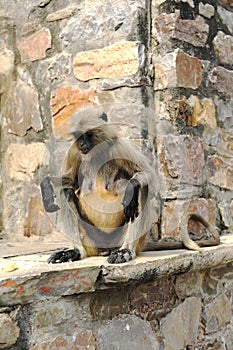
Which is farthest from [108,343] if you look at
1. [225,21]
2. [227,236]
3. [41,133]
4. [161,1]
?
[225,21]

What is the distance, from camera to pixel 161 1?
3.15m

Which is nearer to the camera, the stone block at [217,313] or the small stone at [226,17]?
the stone block at [217,313]

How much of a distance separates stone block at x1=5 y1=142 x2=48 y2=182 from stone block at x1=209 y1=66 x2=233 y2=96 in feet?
3.65

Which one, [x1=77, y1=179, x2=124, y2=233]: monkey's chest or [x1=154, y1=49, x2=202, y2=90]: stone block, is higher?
[x1=154, y1=49, x2=202, y2=90]: stone block

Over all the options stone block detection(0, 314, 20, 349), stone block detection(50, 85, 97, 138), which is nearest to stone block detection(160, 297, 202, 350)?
stone block detection(0, 314, 20, 349)

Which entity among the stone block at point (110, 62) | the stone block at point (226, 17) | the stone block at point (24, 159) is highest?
the stone block at point (226, 17)

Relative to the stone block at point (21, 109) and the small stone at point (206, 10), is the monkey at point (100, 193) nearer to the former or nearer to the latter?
the stone block at point (21, 109)

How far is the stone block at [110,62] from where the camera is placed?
3.06 metres

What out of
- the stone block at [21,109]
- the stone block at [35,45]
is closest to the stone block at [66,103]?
the stone block at [21,109]

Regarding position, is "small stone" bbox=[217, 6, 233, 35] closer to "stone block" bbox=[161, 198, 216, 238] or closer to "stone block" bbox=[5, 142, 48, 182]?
"stone block" bbox=[161, 198, 216, 238]

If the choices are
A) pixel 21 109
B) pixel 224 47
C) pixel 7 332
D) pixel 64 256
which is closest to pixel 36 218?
pixel 21 109

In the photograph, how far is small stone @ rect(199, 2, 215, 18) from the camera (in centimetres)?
335

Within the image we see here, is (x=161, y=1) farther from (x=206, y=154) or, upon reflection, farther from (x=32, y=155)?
(x=32, y=155)

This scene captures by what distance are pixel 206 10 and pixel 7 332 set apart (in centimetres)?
224
